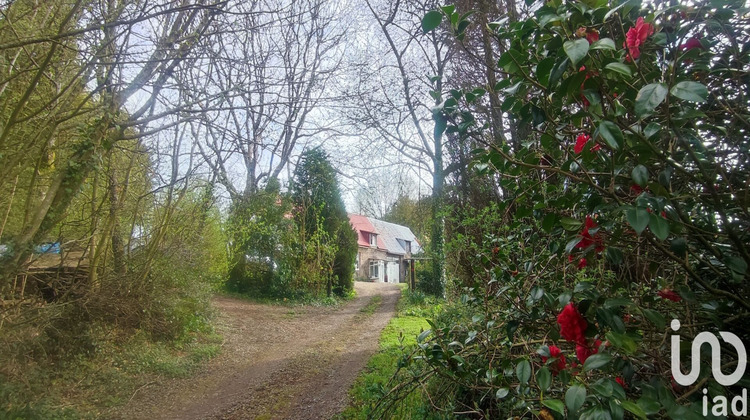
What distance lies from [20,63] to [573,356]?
529 cm

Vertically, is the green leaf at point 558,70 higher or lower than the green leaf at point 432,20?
lower

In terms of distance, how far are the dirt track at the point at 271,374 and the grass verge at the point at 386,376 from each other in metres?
0.17

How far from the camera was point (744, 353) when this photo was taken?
3.73 feet

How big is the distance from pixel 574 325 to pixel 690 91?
68cm

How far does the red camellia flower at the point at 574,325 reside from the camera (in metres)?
1.22

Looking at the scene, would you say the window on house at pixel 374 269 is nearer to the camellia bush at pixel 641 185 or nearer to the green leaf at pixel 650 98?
the camellia bush at pixel 641 185

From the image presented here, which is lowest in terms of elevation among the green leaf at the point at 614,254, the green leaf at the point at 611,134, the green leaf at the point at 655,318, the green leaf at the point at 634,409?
the green leaf at the point at 634,409

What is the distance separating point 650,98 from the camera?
995 millimetres

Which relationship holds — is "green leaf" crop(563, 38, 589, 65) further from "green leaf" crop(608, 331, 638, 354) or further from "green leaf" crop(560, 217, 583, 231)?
"green leaf" crop(608, 331, 638, 354)

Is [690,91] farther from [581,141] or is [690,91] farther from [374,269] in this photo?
[374,269]

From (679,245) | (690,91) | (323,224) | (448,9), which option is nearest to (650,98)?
(690,91)

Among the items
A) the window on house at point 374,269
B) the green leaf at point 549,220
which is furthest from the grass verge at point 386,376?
the window on house at point 374,269

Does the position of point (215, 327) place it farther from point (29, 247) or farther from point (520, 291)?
point (520, 291)

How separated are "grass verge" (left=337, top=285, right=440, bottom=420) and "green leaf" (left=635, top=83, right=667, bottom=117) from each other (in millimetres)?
1853
